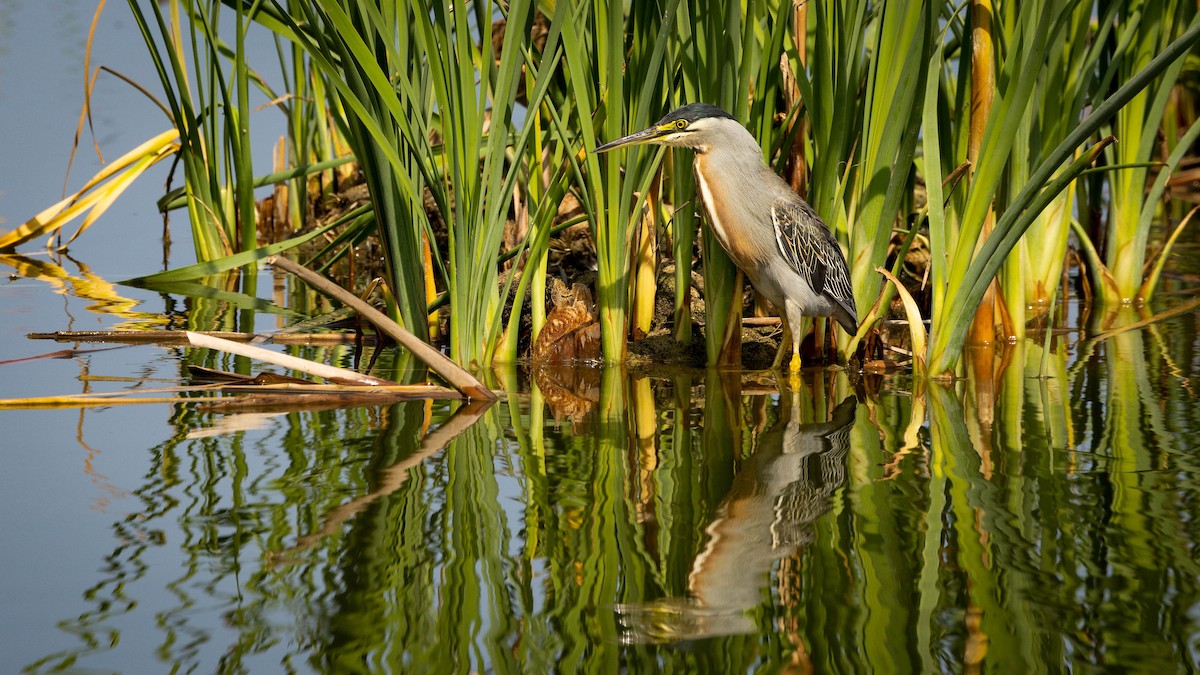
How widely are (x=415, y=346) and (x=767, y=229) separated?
67.9 inches

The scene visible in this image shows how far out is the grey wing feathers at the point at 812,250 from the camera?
4848 millimetres

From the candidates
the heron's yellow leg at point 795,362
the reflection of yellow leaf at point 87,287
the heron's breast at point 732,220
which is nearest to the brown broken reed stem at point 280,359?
the heron's breast at point 732,220

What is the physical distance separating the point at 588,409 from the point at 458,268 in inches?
31.6

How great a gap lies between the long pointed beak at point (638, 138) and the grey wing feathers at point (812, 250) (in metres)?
0.69

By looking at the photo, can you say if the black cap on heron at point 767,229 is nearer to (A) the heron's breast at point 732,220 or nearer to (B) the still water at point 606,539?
(A) the heron's breast at point 732,220

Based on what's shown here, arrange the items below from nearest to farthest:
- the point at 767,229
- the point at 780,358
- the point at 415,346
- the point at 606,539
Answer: the point at 606,539 < the point at 415,346 < the point at 767,229 < the point at 780,358

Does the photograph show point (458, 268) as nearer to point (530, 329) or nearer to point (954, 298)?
point (530, 329)

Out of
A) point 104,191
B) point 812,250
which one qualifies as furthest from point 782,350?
point 104,191

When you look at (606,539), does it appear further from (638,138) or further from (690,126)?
(690,126)

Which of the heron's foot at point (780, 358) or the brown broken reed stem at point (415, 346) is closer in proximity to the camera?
the brown broken reed stem at point (415, 346)

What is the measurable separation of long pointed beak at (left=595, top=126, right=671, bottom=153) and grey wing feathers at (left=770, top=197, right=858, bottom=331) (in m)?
0.69

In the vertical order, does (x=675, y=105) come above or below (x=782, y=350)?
above

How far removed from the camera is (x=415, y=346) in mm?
3947

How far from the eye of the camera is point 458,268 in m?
4.44
